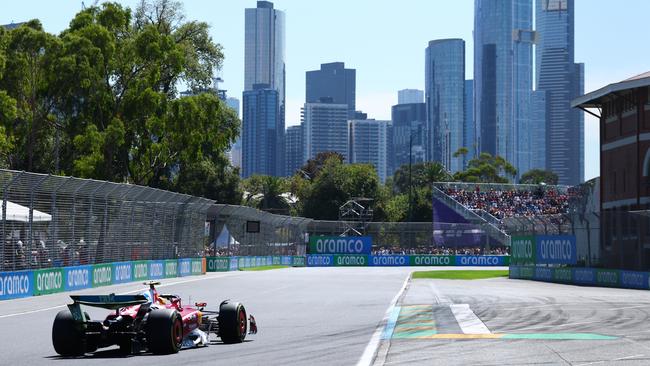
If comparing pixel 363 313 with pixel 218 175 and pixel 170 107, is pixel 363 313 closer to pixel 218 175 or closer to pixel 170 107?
pixel 170 107

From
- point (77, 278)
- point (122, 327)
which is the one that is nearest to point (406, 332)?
point (122, 327)

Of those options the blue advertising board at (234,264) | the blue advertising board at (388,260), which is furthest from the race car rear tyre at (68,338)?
the blue advertising board at (388,260)

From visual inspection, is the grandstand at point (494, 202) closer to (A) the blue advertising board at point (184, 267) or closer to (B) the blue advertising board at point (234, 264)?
(B) the blue advertising board at point (234, 264)

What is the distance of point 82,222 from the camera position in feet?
111

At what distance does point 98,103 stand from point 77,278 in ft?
78.8

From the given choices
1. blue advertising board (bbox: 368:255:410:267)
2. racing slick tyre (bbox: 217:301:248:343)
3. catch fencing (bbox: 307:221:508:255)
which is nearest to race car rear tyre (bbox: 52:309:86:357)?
racing slick tyre (bbox: 217:301:248:343)

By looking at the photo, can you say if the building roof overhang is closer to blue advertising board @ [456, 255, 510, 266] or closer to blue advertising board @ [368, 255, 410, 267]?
blue advertising board @ [456, 255, 510, 266]

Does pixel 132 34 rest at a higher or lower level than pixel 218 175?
higher

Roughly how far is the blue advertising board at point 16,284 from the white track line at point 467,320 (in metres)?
11.4

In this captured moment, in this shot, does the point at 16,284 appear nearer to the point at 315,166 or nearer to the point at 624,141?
the point at 624,141

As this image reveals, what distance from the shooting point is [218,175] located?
80438 millimetres

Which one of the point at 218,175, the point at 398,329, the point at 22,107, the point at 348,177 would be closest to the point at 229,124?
the point at 218,175

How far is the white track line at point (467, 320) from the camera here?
17.6 metres

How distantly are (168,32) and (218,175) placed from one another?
16303 mm
